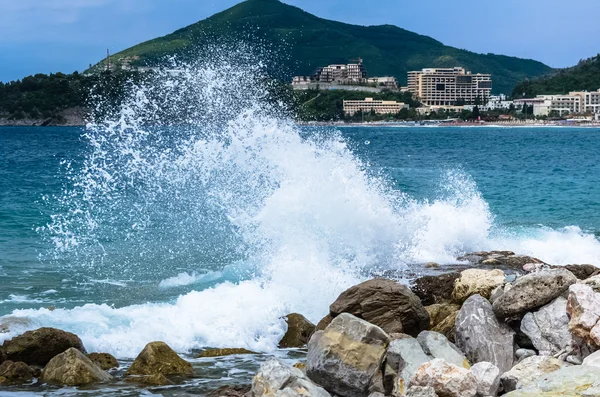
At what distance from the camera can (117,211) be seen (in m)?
26.0

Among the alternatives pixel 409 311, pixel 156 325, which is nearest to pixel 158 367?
pixel 156 325

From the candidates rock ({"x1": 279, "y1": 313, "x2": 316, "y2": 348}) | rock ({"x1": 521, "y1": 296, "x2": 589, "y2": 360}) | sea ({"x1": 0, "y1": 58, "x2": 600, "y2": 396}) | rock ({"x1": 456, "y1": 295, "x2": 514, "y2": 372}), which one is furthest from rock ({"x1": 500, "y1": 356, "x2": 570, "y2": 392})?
rock ({"x1": 279, "y1": 313, "x2": 316, "y2": 348})

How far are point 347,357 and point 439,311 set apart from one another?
3.31 metres

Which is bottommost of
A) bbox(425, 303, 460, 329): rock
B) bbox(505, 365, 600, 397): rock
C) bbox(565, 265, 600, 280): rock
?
bbox(565, 265, 600, 280): rock

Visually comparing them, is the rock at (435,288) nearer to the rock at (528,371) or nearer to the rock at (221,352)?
A: the rock at (221,352)

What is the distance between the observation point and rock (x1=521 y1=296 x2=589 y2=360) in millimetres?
9148

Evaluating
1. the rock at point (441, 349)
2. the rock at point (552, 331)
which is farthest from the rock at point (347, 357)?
the rock at point (552, 331)

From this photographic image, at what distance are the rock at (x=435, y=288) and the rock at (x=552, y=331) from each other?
10.2 ft

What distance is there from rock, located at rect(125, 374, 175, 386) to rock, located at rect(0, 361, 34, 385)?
1161mm

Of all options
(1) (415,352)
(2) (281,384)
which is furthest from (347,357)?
(2) (281,384)

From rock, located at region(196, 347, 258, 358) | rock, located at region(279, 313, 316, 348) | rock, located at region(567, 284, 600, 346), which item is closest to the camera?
rock, located at region(567, 284, 600, 346)

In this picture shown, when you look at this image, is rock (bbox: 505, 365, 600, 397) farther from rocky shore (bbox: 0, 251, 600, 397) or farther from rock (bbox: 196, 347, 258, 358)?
rock (bbox: 196, 347, 258, 358)

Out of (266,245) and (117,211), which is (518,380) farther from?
(117,211)

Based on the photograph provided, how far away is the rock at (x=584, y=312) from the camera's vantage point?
8.77 meters
